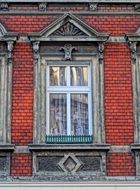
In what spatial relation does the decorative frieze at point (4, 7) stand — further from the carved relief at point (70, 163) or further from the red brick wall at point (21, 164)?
the carved relief at point (70, 163)

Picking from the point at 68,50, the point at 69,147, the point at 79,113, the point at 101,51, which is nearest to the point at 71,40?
the point at 68,50

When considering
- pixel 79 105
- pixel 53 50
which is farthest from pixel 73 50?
pixel 79 105

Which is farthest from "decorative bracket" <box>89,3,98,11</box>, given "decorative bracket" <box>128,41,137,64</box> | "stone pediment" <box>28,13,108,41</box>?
"decorative bracket" <box>128,41,137,64</box>

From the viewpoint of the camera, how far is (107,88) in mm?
11727

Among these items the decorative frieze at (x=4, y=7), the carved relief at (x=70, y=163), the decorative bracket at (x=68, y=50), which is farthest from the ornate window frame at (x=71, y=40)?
the decorative frieze at (x=4, y=7)

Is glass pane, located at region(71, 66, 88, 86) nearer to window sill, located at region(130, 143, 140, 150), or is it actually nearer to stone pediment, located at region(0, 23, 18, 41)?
stone pediment, located at region(0, 23, 18, 41)

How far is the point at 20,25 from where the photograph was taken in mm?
12055

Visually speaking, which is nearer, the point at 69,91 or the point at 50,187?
the point at 50,187

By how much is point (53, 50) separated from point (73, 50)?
0.41 metres

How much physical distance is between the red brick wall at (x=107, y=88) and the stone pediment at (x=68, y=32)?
0.21 metres

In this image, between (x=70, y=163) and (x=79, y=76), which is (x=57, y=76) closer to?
(x=79, y=76)

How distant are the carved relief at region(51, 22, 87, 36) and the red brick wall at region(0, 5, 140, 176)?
299mm

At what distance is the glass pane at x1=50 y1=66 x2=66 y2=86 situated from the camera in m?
11.9

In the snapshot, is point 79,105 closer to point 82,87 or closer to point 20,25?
point 82,87
